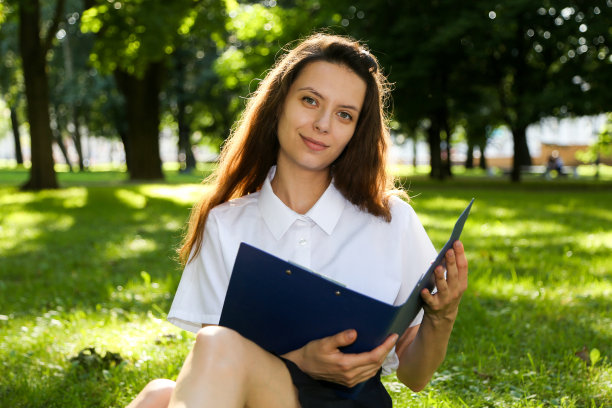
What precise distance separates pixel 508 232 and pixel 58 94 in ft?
99.5

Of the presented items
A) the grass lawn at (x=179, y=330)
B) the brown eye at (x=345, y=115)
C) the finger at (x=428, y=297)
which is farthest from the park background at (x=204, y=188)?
the finger at (x=428, y=297)

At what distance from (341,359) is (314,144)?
2.71 ft

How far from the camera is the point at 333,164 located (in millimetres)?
2549

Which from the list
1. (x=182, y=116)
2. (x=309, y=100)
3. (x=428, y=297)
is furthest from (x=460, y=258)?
(x=182, y=116)

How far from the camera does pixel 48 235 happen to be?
8609 millimetres

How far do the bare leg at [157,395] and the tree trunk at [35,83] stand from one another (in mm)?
14958

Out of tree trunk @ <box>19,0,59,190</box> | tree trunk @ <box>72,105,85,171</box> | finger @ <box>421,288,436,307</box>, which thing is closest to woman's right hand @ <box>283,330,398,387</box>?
finger @ <box>421,288,436,307</box>

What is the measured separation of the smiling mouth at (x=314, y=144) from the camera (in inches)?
93.7

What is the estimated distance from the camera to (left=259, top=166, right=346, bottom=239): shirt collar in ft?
7.61

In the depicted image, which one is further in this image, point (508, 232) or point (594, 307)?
point (508, 232)

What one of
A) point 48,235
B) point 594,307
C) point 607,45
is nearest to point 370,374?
point 594,307

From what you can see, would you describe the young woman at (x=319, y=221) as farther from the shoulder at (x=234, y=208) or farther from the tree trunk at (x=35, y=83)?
the tree trunk at (x=35, y=83)

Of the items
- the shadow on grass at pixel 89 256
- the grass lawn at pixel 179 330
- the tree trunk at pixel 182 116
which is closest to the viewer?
the grass lawn at pixel 179 330

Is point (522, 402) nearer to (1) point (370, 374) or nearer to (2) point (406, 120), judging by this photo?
(1) point (370, 374)
